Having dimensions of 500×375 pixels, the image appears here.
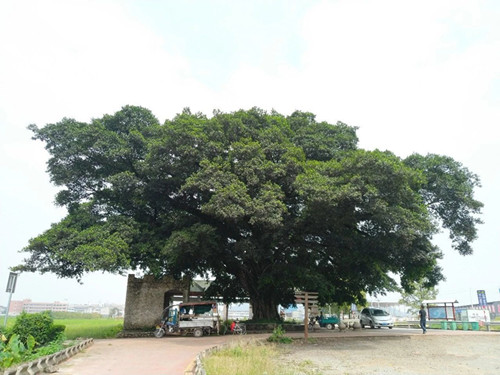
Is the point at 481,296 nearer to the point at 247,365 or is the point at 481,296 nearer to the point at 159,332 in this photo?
the point at 159,332

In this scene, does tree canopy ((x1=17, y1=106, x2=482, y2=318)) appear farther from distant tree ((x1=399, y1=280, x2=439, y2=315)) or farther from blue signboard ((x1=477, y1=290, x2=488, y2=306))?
distant tree ((x1=399, y1=280, x2=439, y2=315))

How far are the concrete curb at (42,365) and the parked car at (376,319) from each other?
2059 cm

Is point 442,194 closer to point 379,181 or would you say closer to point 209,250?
point 379,181

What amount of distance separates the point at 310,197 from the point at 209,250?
6.43 meters

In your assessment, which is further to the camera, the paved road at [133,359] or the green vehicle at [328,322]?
the green vehicle at [328,322]

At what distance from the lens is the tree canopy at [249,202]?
15977mm

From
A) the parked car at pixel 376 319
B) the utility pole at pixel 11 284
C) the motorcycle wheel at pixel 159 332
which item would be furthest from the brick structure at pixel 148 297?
the parked car at pixel 376 319

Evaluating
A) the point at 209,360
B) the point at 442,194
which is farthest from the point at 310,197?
the point at 442,194

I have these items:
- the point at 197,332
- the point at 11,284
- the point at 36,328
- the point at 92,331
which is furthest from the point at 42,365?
the point at 92,331

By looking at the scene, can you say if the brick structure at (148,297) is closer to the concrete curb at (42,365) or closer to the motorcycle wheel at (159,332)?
the motorcycle wheel at (159,332)

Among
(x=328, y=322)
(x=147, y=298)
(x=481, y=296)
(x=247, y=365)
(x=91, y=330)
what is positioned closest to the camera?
(x=247, y=365)

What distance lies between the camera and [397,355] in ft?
46.3

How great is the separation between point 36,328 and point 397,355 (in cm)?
1407

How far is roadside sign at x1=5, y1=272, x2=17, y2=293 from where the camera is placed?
44.6 feet
